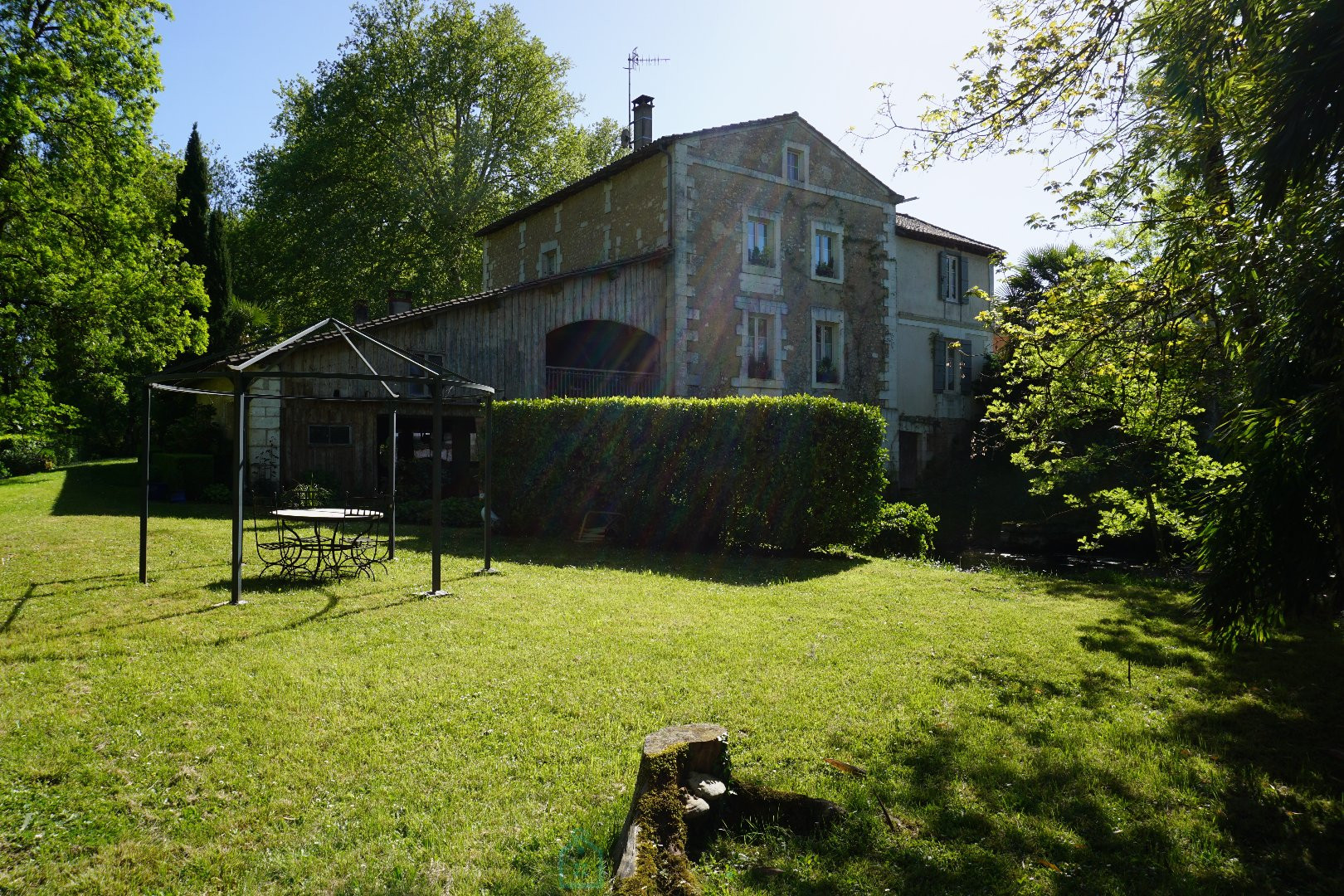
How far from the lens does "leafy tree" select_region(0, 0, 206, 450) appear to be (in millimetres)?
15484

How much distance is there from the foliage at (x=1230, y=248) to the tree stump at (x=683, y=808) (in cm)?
288

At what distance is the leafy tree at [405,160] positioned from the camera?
99.9 ft

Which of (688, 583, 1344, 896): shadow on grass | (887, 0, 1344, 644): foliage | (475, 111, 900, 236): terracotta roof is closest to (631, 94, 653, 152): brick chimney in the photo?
(475, 111, 900, 236): terracotta roof

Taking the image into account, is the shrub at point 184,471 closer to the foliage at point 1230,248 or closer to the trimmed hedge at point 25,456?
the trimmed hedge at point 25,456

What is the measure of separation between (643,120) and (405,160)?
11328 mm

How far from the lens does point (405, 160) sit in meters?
31.6

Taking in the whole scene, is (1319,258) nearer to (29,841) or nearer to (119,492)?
(29,841)

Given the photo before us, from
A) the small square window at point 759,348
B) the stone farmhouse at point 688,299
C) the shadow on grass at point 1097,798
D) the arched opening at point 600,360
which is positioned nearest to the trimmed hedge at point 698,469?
the arched opening at point 600,360

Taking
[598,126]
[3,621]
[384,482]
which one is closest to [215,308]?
[384,482]

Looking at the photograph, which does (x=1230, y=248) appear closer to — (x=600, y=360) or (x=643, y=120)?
(x=600, y=360)

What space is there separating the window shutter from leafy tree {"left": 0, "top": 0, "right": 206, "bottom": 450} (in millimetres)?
21447

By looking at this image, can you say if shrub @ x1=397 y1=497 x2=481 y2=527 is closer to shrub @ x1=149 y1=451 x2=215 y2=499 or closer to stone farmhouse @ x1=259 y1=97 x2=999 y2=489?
stone farmhouse @ x1=259 y1=97 x2=999 y2=489

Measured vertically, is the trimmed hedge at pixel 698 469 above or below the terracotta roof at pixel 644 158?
below

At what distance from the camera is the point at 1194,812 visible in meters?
3.75
